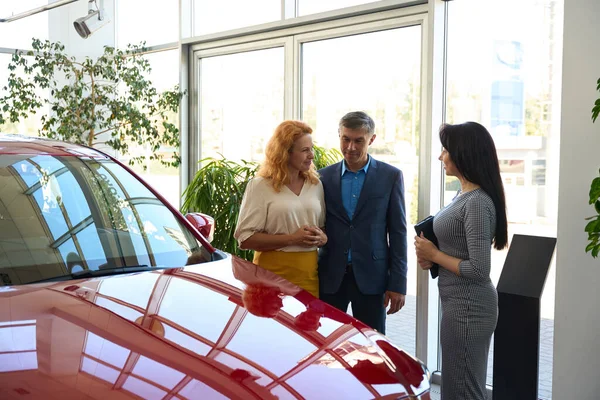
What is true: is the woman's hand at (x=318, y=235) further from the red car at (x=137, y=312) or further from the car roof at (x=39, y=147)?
the car roof at (x=39, y=147)

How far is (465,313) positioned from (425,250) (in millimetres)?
297

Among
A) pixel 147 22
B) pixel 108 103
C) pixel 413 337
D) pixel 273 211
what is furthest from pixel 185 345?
pixel 147 22

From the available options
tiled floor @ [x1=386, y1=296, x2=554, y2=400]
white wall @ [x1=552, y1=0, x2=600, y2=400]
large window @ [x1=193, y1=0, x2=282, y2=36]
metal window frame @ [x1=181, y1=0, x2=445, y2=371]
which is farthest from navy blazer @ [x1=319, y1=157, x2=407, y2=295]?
large window @ [x1=193, y1=0, x2=282, y2=36]

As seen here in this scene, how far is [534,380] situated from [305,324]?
1526 millimetres

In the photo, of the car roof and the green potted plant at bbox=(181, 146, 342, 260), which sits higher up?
the car roof

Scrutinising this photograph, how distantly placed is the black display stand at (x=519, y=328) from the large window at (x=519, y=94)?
733mm

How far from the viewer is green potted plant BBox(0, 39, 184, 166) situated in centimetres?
633

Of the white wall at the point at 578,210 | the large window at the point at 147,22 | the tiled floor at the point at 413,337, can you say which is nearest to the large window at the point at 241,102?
the large window at the point at 147,22

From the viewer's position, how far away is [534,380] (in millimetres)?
2904

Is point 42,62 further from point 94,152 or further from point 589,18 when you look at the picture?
point 589,18

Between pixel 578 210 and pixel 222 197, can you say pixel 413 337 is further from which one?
pixel 222 197

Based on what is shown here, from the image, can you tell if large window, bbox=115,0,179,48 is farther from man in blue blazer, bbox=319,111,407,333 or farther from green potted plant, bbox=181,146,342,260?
man in blue blazer, bbox=319,111,407,333

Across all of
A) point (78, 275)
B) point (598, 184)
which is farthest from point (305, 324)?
point (598, 184)

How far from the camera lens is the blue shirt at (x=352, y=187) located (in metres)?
3.19
